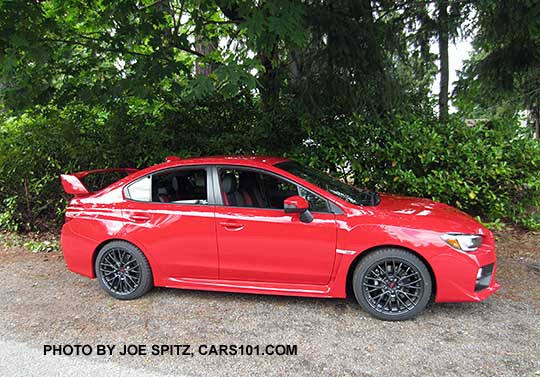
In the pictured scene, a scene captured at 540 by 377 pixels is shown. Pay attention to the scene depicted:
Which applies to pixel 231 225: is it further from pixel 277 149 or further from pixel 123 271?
pixel 277 149

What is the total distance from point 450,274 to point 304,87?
11.9ft

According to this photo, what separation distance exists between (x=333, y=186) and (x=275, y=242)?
90cm

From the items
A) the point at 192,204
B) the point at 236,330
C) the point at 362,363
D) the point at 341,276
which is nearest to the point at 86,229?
the point at 192,204

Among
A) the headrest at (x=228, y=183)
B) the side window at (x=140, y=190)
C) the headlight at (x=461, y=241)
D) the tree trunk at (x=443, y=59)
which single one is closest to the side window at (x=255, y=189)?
the headrest at (x=228, y=183)

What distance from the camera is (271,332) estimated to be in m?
3.41

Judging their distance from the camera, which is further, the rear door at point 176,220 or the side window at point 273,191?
the side window at point 273,191

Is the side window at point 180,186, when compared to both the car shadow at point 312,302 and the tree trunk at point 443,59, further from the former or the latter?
the tree trunk at point 443,59

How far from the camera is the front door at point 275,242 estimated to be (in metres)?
3.59

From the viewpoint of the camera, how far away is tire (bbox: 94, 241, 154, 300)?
404cm

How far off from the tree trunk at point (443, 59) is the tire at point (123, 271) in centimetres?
488

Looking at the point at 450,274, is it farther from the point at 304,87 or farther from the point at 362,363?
the point at 304,87

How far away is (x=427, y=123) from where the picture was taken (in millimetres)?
6043

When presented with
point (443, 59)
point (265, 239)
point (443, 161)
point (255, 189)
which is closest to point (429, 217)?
point (265, 239)

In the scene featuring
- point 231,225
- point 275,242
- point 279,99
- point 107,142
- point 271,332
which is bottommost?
point 271,332
